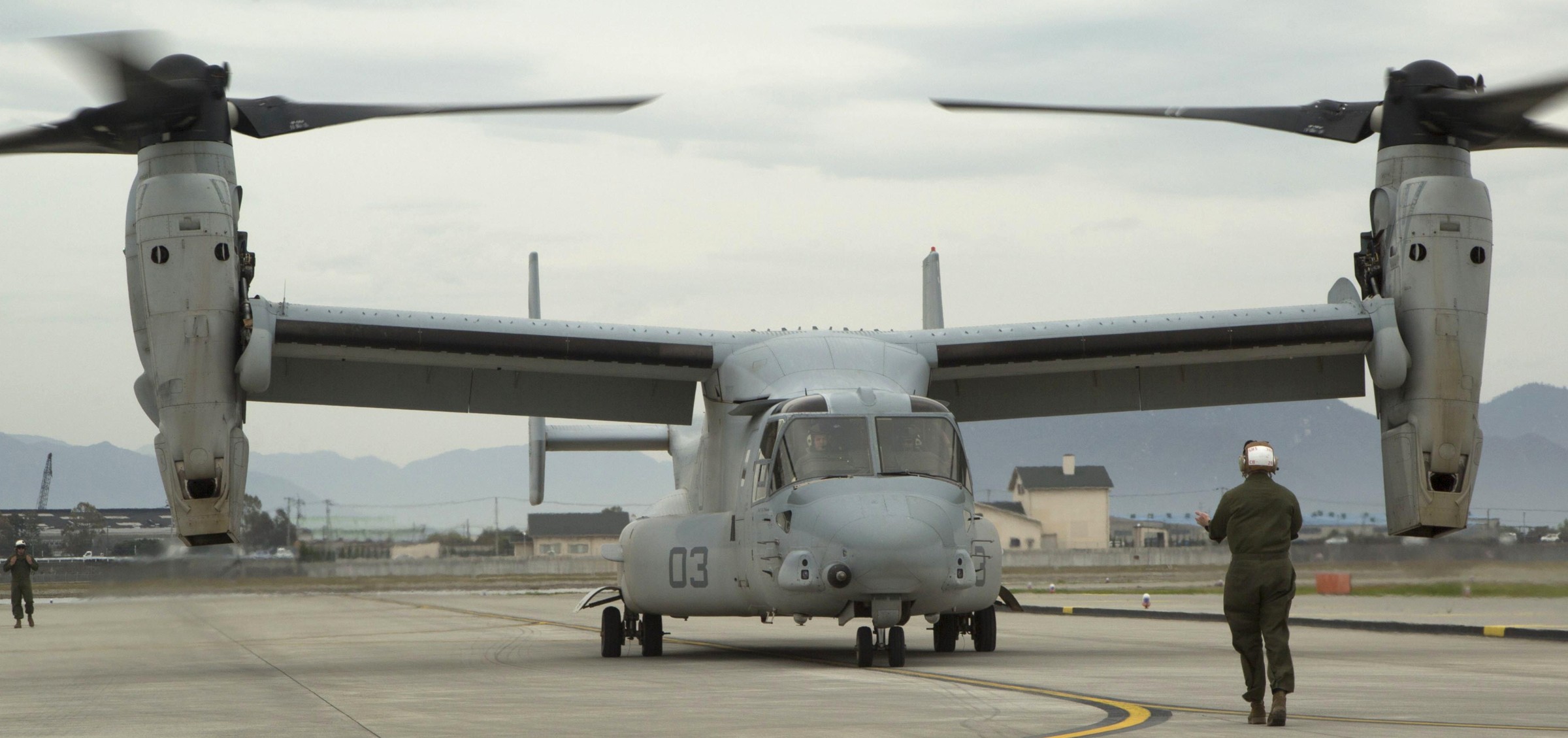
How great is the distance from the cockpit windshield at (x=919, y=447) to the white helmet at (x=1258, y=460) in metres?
5.07

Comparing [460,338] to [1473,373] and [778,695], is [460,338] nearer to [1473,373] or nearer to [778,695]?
[778,695]

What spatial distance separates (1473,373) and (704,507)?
796cm

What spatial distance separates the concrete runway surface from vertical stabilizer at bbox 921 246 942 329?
4.61 metres

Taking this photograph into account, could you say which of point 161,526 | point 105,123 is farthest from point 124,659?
point 105,123

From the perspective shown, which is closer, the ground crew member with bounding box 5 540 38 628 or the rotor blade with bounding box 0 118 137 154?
the rotor blade with bounding box 0 118 137 154

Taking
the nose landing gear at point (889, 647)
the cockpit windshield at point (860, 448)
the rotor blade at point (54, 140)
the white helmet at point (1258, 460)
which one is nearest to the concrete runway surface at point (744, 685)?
the nose landing gear at point (889, 647)

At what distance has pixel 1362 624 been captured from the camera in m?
20.2

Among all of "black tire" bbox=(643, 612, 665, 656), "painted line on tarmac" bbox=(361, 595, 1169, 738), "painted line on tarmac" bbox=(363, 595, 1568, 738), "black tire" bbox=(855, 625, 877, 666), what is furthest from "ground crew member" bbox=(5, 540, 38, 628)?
"painted line on tarmac" bbox=(363, 595, 1568, 738)

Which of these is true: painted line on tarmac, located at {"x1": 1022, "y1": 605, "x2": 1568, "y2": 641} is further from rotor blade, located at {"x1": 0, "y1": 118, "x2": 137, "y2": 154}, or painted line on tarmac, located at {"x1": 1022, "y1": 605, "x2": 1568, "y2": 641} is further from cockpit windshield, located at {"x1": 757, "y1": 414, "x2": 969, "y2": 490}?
rotor blade, located at {"x1": 0, "y1": 118, "x2": 137, "y2": 154}

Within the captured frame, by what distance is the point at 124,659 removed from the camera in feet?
56.8

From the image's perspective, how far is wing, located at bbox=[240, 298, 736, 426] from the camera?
51.8 ft

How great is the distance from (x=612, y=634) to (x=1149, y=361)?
658 centimetres

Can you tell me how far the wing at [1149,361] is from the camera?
663 inches

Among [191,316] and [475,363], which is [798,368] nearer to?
[475,363]
